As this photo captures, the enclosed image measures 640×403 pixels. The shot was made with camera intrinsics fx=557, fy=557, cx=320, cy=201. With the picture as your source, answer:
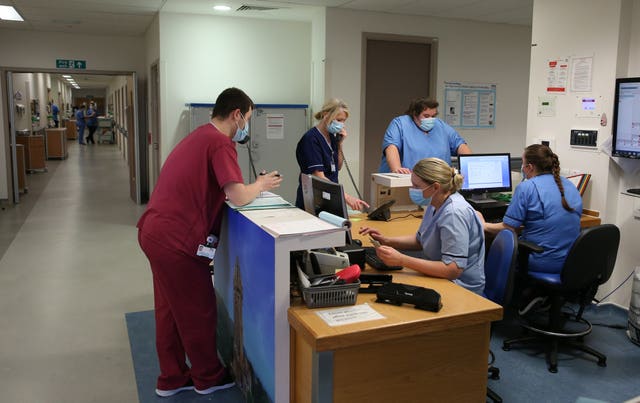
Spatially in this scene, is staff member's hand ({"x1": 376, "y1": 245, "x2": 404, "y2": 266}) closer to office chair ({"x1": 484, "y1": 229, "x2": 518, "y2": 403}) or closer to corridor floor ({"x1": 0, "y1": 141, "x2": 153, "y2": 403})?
office chair ({"x1": 484, "y1": 229, "x2": 518, "y2": 403})

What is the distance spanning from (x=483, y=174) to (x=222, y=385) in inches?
99.0

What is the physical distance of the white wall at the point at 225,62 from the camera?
632 centimetres

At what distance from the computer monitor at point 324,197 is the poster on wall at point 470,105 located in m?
4.10

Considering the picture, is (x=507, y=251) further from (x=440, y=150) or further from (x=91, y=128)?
(x=91, y=128)

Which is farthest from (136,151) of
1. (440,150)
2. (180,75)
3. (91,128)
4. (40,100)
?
(91,128)

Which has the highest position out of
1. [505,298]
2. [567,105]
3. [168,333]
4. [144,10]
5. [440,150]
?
[144,10]

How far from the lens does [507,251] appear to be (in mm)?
2678

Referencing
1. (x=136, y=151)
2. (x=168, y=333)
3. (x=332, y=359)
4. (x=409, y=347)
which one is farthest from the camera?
(x=136, y=151)

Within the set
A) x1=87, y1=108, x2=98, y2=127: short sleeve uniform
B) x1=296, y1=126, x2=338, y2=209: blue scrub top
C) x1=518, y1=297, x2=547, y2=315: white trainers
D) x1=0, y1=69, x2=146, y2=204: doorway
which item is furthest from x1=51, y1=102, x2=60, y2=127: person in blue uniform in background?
x1=518, y1=297, x2=547, y2=315: white trainers

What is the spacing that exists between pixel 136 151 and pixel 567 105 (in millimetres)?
5938

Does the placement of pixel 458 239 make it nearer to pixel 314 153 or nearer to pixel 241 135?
pixel 241 135

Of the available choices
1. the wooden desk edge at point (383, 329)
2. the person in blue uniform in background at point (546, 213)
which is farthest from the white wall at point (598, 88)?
the wooden desk edge at point (383, 329)

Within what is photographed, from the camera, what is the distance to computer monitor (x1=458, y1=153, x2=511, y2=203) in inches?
165

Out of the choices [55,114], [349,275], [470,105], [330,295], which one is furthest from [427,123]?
[55,114]
